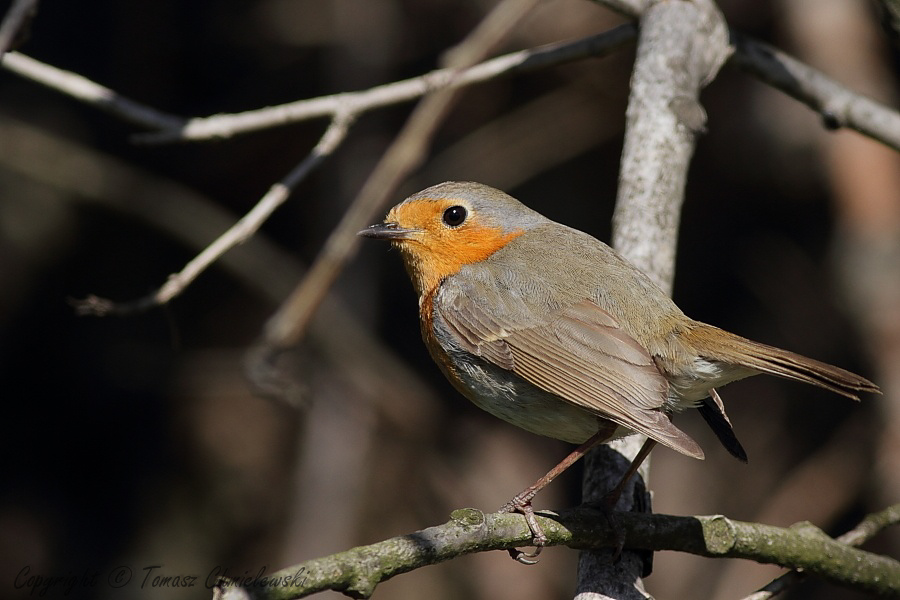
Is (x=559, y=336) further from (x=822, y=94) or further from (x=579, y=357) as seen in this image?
(x=822, y=94)

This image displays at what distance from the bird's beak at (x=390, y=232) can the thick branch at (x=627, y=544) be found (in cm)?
137

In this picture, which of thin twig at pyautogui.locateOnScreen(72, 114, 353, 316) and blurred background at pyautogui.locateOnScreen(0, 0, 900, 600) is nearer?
thin twig at pyautogui.locateOnScreen(72, 114, 353, 316)

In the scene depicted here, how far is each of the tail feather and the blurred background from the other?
3012 millimetres

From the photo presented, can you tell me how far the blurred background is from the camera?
5.49m

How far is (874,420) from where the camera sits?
526cm

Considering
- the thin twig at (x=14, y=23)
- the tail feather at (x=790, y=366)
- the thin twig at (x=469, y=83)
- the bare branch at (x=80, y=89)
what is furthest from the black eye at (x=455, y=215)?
the thin twig at (x=14, y=23)

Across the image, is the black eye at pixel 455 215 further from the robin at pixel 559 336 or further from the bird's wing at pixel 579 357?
the bird's wing at pixel 579 357

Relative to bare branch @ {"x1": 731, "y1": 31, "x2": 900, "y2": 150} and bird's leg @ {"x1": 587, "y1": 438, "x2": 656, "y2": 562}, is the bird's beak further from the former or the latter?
bare branch @ {"x1": 731, "y1": 31, "x2": 900, "y2": 150}

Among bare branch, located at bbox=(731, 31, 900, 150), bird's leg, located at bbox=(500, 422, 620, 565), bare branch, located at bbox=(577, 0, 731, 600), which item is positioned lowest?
bird's leg, located at bbox=(500, 422, 620, 565)

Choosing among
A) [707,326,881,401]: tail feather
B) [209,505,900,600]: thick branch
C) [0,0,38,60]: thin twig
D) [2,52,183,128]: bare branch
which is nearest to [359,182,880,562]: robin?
[707,326,881,401]: tail feather

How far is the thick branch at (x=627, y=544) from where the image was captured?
191 cm

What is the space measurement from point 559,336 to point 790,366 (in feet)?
2.43

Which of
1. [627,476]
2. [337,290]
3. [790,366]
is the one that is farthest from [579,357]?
[337,290]

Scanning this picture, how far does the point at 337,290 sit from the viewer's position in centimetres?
589
